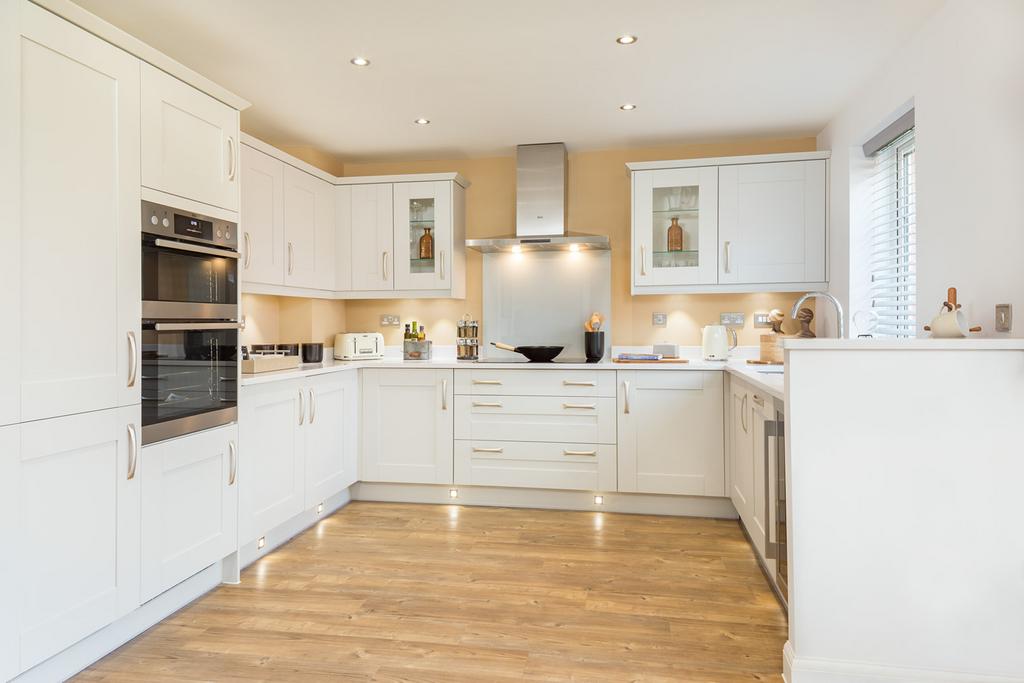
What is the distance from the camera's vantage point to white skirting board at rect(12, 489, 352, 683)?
1.95 meters

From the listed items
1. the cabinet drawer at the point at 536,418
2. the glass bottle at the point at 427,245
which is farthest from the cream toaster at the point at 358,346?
the cabinet drawer at the point at 536,418

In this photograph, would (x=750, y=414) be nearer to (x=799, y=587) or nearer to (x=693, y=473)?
(x=693, y=473)

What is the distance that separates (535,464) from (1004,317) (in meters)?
2.50

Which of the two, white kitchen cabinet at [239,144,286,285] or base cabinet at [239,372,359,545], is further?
white kitchen cabinet at [239,144,286,285]

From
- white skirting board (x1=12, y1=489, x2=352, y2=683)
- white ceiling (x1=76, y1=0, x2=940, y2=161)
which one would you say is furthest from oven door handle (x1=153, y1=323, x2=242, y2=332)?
white ceiling (x1=76, y1=0, x2=940, y2=161)

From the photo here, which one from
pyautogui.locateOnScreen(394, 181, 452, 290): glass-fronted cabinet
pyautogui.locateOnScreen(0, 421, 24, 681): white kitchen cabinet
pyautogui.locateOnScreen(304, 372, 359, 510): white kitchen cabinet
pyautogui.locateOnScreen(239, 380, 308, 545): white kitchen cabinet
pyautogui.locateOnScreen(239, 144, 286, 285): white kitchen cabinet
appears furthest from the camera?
pyautogui.locateOnScreen(394, 181, 452, 290): glass-fronted cabinet

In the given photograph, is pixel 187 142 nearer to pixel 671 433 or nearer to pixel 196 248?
pixel 196 248

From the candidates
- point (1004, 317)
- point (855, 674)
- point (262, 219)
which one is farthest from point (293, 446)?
point (1004, 317)

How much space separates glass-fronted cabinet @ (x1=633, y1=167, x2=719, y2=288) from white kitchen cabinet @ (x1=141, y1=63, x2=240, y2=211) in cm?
244

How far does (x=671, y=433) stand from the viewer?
146 inches

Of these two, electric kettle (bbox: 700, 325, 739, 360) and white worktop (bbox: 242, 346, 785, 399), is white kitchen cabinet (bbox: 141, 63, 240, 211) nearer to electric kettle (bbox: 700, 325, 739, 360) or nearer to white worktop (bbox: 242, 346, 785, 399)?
white worktop (bbox: 242, 346, 785, 399)

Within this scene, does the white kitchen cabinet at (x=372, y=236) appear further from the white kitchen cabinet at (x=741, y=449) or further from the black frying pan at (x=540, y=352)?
the white kitchen cabinet at (x=741, y=449)

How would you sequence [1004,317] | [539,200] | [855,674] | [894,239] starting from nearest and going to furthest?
[855,674], [1004,317], [894,239], [539,200]

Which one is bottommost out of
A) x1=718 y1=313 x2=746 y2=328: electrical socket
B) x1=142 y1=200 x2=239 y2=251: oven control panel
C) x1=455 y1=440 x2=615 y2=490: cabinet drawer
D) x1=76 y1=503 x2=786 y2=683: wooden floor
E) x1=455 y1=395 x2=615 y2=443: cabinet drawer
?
x1=76 y1=503 x2=786 y2=683: wooden floor
